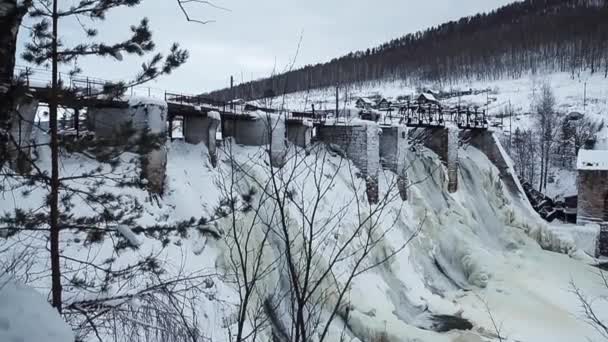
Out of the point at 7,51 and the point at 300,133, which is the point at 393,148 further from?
the point at 7,51

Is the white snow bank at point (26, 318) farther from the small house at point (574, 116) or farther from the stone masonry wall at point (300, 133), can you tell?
the small house at point (574, 116)

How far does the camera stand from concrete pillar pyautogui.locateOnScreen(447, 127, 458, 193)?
18391mm

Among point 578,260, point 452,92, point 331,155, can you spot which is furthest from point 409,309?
point 452,92

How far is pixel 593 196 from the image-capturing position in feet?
57.9

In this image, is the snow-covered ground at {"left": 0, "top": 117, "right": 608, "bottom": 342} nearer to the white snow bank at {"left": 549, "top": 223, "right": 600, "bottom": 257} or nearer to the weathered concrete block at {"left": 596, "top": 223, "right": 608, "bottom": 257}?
the white snow bank at {"left": 549, "top": 223, "right": 600, "bottom": 257}

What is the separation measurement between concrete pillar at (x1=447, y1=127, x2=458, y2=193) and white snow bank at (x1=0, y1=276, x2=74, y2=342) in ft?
57.9

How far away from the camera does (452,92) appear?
200 feet

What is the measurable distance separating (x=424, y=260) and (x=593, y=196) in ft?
32.1

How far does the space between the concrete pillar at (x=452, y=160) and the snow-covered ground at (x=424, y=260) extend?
0.45m

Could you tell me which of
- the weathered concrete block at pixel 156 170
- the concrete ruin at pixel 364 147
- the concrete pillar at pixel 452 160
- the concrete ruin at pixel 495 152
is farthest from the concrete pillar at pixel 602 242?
the weathered concrete block at pixel 156 170

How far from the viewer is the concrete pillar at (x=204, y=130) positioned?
11266 mm

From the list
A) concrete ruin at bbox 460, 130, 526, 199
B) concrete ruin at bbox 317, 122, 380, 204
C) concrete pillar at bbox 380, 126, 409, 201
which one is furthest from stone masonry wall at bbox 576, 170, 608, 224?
concrete ruin at bbox 317, 122, 380, 204

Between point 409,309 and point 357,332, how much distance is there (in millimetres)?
2410

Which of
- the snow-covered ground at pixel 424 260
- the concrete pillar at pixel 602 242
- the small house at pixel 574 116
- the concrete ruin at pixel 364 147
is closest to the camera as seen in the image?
the snow-covered ground at pixel 424 260
